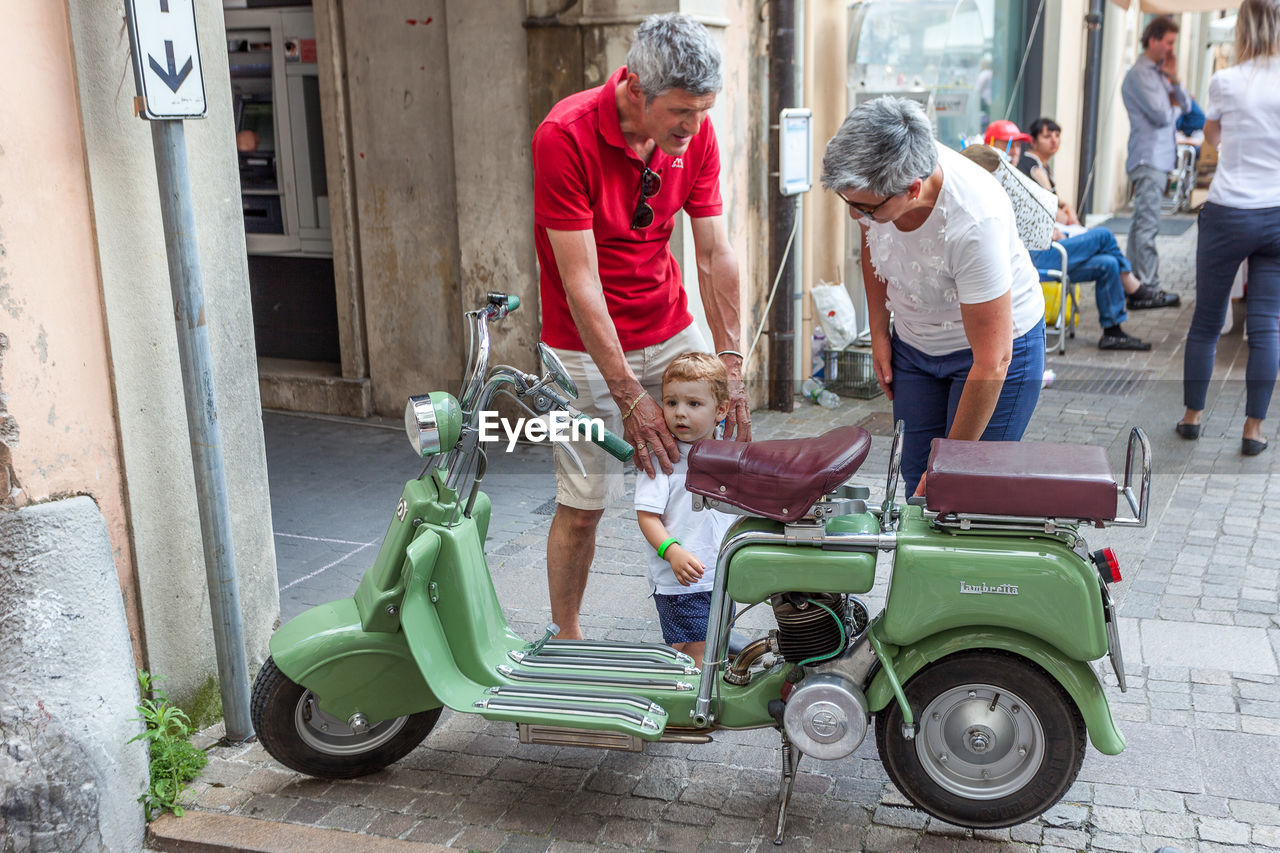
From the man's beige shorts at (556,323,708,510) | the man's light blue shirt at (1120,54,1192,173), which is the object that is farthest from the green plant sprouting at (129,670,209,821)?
the man's light blue shirt at (1120,54,1192,173)

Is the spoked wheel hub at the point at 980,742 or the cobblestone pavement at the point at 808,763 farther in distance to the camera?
the cobblestone pavement at the point at 808,763

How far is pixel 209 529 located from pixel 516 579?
1.66 meters

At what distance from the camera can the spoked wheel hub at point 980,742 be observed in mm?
3039

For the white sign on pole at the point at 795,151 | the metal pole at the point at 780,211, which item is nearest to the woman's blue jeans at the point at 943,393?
the white sign on pole at the point at 795,151

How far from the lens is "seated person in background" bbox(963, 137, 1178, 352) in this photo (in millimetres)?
8773

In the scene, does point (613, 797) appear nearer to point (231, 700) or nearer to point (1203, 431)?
point (231, 700)

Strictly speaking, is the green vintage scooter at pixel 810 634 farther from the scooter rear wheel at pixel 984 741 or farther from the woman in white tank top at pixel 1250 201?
the woman in white tank top at pixel 1250 201

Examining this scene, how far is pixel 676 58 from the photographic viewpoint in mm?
3285

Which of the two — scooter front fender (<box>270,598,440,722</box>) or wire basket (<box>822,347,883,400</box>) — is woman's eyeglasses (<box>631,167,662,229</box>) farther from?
wire basket (<box>822,347,883,400</box>)

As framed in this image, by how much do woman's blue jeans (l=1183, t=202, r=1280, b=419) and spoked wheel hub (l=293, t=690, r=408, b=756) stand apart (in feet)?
15.5

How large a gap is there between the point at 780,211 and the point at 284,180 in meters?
3.21

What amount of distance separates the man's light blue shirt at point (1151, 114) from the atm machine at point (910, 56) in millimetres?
1411

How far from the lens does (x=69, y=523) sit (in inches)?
127

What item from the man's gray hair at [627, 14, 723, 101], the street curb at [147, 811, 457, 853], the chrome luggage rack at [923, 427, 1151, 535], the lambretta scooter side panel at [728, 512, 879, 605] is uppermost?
the man's gray hair at [627, 14, 723, 101]
